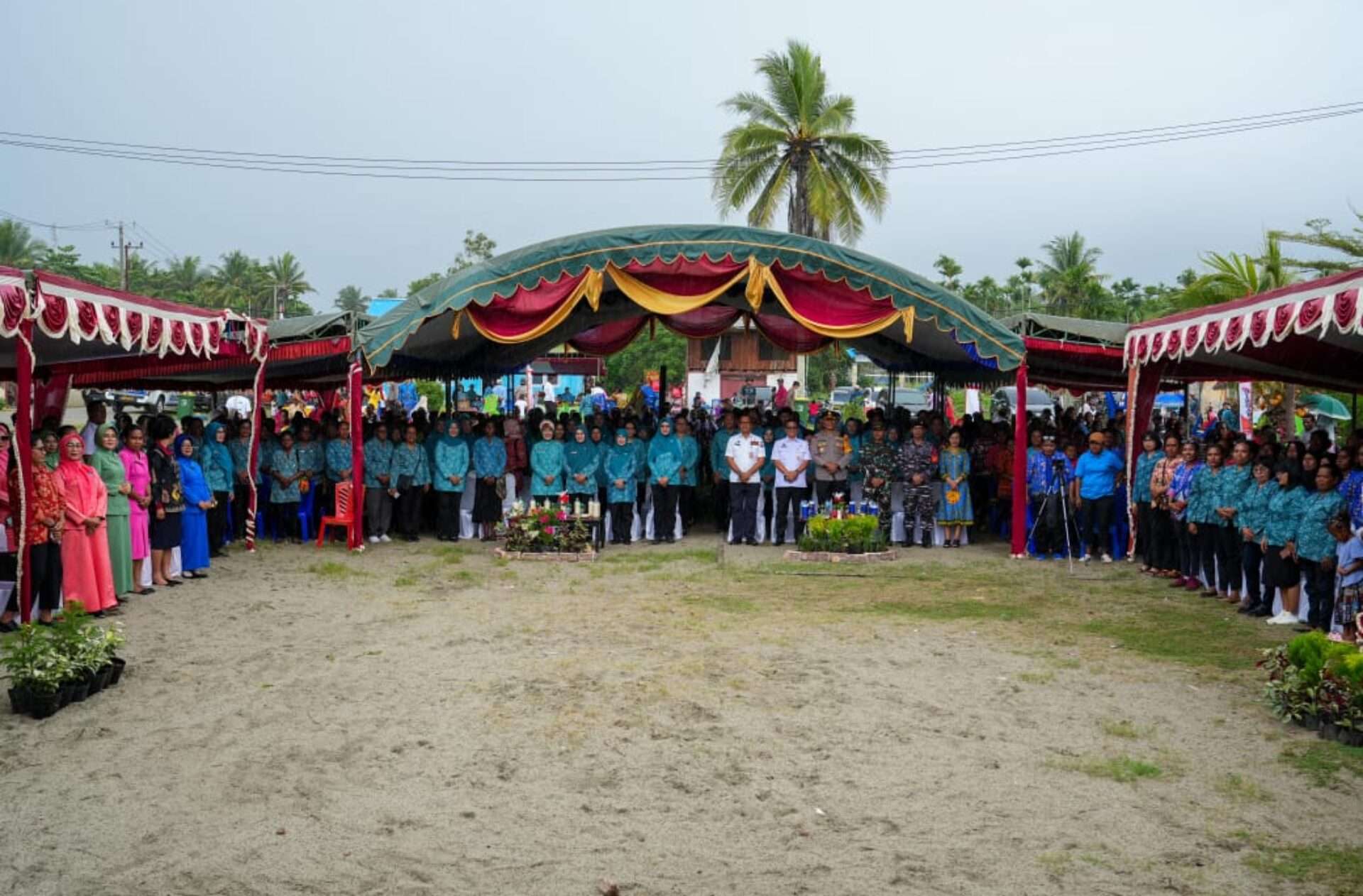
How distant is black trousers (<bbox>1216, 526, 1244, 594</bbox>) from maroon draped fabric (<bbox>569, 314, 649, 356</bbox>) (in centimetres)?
950

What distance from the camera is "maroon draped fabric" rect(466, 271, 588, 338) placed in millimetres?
13547

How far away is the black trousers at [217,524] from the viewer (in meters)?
13.3

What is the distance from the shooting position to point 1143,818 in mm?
5348

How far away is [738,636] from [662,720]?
236 centimetres

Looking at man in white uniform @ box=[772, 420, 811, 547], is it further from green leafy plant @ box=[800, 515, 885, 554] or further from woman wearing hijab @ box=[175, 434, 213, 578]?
woman wearing hijab @ box=[175, 434, 213, 578]

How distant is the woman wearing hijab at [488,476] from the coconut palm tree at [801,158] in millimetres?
15296

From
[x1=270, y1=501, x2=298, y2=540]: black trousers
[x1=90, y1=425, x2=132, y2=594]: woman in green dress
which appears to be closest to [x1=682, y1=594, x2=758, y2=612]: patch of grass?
[x1=90, y1=425, x2=132, y2=594]: woman in green dress

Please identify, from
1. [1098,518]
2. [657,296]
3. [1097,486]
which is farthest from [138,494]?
[1098,518]

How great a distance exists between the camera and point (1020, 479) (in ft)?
44.9

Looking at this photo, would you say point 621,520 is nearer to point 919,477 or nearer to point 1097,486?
point 919,477

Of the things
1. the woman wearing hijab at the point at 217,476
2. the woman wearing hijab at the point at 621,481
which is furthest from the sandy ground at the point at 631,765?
the woman wearing hijab at the point at 621,481

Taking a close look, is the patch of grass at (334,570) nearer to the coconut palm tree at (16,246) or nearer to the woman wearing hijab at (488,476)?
the woman wearing hijab at (488,476)

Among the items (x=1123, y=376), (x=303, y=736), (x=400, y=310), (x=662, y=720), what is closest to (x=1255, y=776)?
(x=662, y=720)

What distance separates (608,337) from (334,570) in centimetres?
756
